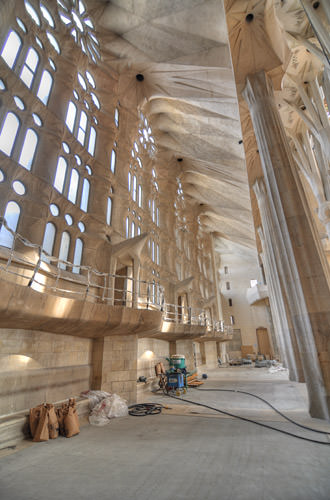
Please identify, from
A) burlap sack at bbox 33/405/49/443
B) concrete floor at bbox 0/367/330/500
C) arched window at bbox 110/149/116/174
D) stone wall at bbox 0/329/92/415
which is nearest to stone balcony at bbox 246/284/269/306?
arched window at bbox 110/149/116/174

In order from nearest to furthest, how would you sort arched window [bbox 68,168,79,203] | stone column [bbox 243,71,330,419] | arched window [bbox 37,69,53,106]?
stone column [bbox 243,71,330,419] → arched window [bbox 37,69,53,106] → arched window [bbox 68,168,79,203]

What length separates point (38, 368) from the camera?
7.28m

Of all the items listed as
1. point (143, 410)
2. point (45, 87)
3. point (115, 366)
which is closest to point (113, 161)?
point (45, 87)

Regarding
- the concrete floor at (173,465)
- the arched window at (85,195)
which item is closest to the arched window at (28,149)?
the arched window at (85,195)

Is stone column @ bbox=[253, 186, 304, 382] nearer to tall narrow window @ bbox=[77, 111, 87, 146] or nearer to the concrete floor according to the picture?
the concrete floor

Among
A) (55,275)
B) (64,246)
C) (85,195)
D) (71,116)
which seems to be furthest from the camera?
(71,116)

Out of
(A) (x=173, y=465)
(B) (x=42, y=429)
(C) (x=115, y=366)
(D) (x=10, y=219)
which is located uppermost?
(D) (x=10, y=219)

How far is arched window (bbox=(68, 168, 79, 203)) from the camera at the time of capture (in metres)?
11.4

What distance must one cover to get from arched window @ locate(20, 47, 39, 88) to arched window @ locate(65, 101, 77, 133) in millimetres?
2013

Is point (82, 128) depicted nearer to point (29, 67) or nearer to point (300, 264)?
point (29, 67)

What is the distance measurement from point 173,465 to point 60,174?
1082 centimetres

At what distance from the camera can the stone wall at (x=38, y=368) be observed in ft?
20.9

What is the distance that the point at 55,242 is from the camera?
994 centimetres

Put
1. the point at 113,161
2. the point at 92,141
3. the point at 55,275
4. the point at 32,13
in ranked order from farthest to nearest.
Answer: the point at 113,161, the point at 92,141, the point at 32,13, the point at 55,275
